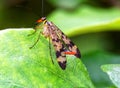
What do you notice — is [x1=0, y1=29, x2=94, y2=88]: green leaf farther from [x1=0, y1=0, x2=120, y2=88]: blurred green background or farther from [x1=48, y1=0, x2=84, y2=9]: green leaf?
[x1=48, y1=0, x2=84, y2=9]: green leaf

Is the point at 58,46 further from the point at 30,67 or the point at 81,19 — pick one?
the point at 81,19

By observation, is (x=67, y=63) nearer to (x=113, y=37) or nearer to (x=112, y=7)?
(x=113, y=37)

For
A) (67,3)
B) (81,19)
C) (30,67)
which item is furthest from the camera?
(67,3)

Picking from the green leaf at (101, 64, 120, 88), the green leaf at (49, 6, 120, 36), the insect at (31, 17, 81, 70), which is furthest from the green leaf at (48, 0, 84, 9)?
the green leaf at (101, 64, 120, 88)

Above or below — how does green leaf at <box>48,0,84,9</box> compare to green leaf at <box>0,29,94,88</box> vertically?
above

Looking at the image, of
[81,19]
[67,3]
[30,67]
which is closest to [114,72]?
[30,67]

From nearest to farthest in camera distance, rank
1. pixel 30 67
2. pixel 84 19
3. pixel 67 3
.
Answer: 1. pixel 30 67
2. pixel 84 19
3. pixel 67 3

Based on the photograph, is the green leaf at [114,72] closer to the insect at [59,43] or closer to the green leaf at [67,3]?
the insect at [59,43]

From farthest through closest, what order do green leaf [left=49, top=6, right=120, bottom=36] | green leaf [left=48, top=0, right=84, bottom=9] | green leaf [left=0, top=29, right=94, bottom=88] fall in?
green leaf [left=48, top=0, right=84, bottom=9] < green leaf [left=49, top=6, right=120, bottom=36] < green leaf [left=0, top=29, right=94, bottom=88]
